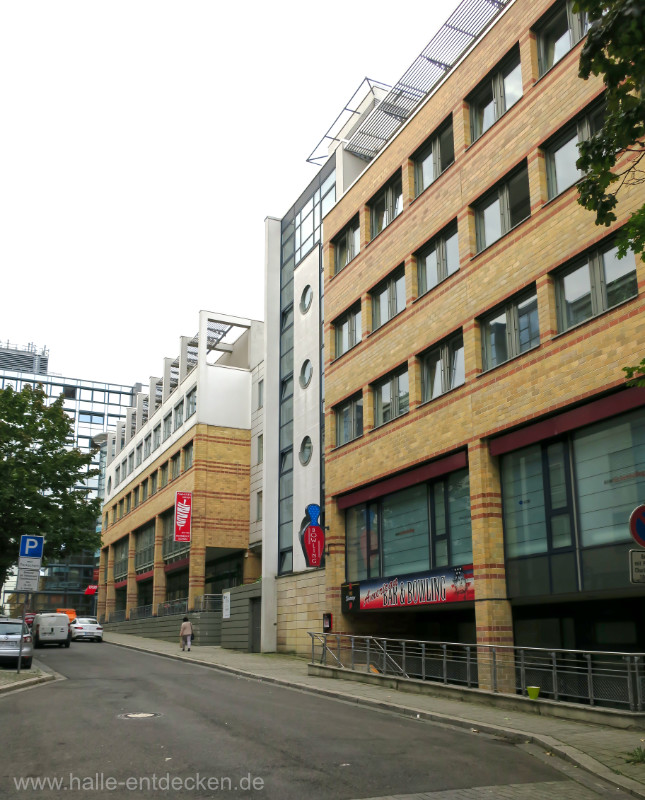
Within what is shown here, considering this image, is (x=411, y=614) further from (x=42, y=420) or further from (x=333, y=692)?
(x=42, y=420)

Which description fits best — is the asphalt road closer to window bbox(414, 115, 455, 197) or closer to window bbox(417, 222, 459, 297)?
window bbox(417, 222, 459, 297)

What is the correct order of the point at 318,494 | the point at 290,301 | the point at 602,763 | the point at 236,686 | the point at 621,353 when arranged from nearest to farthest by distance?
the point at 602,763
the point at 621,353
the point at 236,686
the point at 318,494
the point at 290,301

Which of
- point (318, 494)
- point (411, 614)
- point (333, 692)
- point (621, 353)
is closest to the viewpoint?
point (621, 353)

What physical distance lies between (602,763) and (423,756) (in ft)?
6.72

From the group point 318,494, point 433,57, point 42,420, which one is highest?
point 433,57

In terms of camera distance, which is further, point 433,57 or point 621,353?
point 433,57

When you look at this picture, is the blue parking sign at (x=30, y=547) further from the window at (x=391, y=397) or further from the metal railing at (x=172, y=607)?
the metal railing at (x=172, y=607)

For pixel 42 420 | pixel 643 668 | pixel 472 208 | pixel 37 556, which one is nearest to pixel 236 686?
pixel 37 556

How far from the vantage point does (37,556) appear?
20781 mm

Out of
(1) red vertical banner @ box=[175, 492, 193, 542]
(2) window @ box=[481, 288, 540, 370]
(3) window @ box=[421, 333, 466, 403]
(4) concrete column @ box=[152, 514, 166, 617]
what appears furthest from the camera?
(4) concrete column @ box=[152, 514, 166, 617]

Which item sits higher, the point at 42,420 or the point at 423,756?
the point at 42,420

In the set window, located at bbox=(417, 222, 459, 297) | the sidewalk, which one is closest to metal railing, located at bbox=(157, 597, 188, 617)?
the sidewalk

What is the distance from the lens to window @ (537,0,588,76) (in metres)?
17.8

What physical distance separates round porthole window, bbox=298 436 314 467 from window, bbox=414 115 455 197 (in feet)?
37.8
